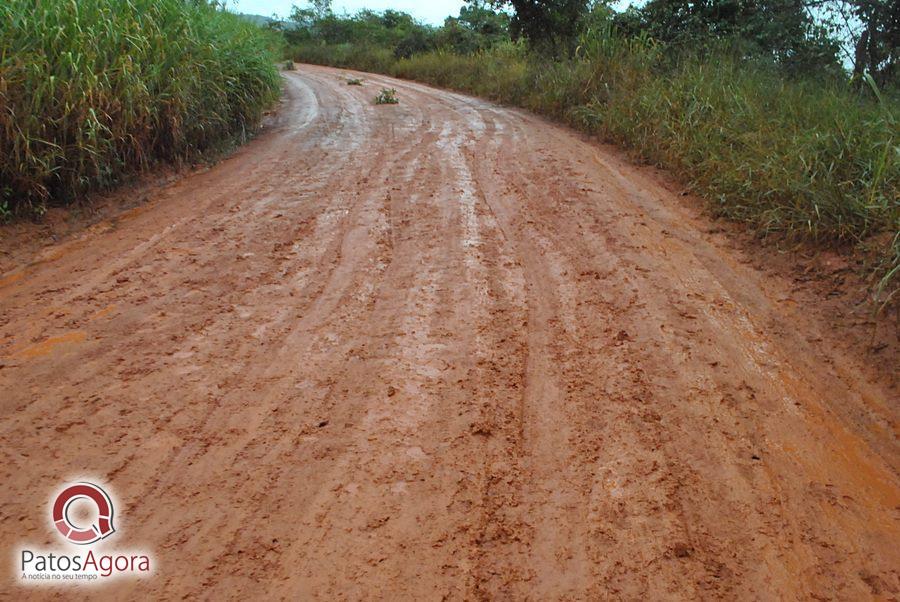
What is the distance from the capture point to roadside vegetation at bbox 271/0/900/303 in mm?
3779

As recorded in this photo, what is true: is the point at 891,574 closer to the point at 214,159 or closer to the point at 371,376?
the point at 371,376

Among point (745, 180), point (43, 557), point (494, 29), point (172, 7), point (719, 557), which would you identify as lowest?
point (43, 557)

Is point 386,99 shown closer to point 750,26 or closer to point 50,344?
point 750,26

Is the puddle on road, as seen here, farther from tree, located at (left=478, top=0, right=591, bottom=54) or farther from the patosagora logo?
tree, located at (left=478, top=0, right=591, bottom=54)

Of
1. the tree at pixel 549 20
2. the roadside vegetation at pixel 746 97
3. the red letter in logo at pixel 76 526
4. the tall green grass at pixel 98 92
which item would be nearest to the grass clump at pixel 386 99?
the roadside vegetation at pixel 746 97

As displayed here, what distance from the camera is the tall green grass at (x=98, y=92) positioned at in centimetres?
409

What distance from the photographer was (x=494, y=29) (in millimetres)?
16500

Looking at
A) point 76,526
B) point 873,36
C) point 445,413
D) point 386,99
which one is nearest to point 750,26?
point 873,36

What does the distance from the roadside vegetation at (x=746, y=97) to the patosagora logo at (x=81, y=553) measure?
10.6ft

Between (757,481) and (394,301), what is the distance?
184 centimetres

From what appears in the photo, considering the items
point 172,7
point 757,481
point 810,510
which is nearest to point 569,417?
point 757,481

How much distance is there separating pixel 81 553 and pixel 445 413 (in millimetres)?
1234

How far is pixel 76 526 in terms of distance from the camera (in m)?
1.86

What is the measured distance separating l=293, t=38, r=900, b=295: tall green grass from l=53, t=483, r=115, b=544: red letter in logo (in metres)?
3.34
